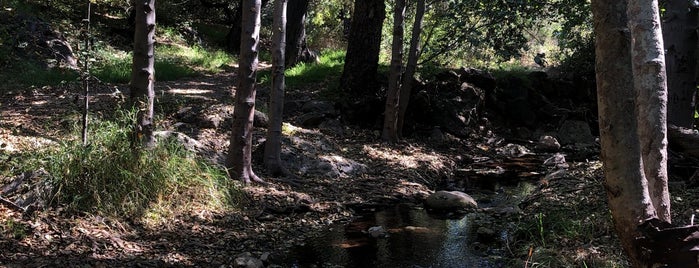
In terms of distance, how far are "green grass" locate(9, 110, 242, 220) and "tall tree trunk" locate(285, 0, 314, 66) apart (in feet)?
32.0

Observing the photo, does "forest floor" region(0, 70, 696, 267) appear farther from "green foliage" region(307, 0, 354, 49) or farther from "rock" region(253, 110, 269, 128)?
"green foliage" region(307, 0, 354, 49)

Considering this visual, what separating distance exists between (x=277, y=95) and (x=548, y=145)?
744 cm

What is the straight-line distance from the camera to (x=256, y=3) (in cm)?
651

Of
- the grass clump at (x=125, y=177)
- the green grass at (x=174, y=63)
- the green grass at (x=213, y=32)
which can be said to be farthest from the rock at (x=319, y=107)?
the green grass at (x=213, y=32)

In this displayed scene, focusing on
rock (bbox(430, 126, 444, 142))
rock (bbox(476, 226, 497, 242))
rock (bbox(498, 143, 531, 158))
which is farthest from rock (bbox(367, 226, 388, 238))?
rock (bbox(498, 143, 531, 158))

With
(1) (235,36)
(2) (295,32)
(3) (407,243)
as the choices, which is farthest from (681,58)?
(1) (235,36)

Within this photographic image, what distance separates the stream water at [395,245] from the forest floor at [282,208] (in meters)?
0.24

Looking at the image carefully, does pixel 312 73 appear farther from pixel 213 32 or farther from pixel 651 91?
pixel 651 91

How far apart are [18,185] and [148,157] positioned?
1.13 m

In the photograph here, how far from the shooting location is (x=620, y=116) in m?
3.01

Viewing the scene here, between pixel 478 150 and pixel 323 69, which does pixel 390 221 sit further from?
pixel 323 69

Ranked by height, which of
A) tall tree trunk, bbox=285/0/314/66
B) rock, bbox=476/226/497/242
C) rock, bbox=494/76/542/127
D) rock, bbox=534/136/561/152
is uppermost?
tall tree trunk, bbox=285/0/314/66

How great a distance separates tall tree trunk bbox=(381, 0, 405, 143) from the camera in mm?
10062

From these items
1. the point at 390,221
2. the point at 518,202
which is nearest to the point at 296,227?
the point at 390,221
